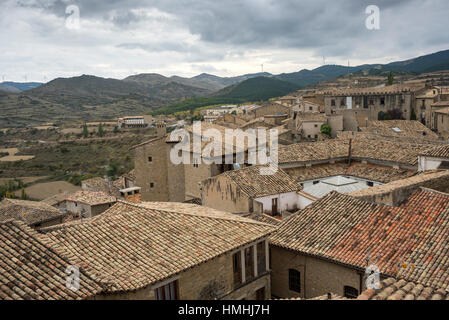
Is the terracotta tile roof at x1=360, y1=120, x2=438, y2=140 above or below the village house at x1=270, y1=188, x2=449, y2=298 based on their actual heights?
above

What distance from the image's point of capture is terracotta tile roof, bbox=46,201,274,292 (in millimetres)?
8781

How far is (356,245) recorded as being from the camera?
11.9 metres

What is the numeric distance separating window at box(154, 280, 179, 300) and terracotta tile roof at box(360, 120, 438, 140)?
28000 mm

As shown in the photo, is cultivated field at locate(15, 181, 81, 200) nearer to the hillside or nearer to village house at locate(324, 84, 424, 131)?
village house at locate(324, 84, 424, 131)

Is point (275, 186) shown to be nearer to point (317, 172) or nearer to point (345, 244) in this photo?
point (317, 172)

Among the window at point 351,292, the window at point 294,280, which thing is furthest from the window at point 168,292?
the window at point 351,292

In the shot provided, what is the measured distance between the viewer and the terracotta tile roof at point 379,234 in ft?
34.7

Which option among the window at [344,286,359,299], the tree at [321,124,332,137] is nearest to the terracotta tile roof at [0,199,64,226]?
the window at [344,286,359,299]

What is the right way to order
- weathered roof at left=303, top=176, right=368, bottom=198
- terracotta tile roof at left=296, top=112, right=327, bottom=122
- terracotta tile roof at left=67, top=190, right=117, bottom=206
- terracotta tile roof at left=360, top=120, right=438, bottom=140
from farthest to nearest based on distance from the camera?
terracotta tile roof at left=296, top=112, right=327, bottom=122
terracotta tile roof at left=360, top=120, right=438, bottom=140
terracotta tile roof at left=67, top=190, right=117, bottom=206
weathered roof at left=303, top=176, right=368, bottom=198

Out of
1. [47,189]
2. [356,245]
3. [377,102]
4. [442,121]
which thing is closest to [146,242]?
[356,245]

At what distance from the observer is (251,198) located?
1797cm

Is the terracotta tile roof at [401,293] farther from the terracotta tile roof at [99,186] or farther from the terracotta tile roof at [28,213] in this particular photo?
the terracotta tile roof at [99,186]

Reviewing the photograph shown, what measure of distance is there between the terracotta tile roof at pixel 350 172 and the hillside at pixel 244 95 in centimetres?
9744

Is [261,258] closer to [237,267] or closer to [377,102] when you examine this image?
[237,267]
